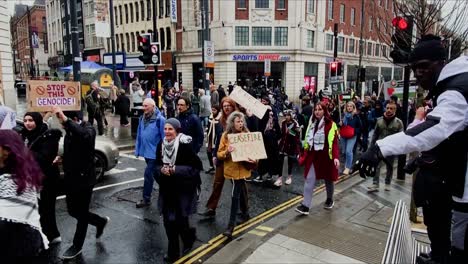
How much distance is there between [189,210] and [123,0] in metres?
50.2

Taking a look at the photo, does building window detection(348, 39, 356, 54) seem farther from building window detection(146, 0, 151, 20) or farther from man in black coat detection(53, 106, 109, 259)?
man in black coat detection(53, 106, 109, 259)

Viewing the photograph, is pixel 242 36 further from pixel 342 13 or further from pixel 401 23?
pixel 401 23

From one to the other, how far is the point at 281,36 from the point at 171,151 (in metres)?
34.8

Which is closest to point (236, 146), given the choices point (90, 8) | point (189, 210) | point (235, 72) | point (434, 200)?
point (189, 210)

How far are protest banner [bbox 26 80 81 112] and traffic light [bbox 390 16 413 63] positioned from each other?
17.5 ft

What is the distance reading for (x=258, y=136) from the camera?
18.5 feet

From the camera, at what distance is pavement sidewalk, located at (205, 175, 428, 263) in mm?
4672

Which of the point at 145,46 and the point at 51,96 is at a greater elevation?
the point at 145,46

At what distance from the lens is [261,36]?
123 ft

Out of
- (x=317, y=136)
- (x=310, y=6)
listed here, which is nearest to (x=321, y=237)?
(x=317, y=136)

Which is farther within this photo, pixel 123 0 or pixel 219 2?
pixel 123 0

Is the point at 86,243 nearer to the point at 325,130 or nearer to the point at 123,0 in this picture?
the point at 325,130

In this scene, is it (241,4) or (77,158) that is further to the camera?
(241,4)

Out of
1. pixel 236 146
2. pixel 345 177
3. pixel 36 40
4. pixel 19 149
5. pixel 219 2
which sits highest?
pixel 219 2
